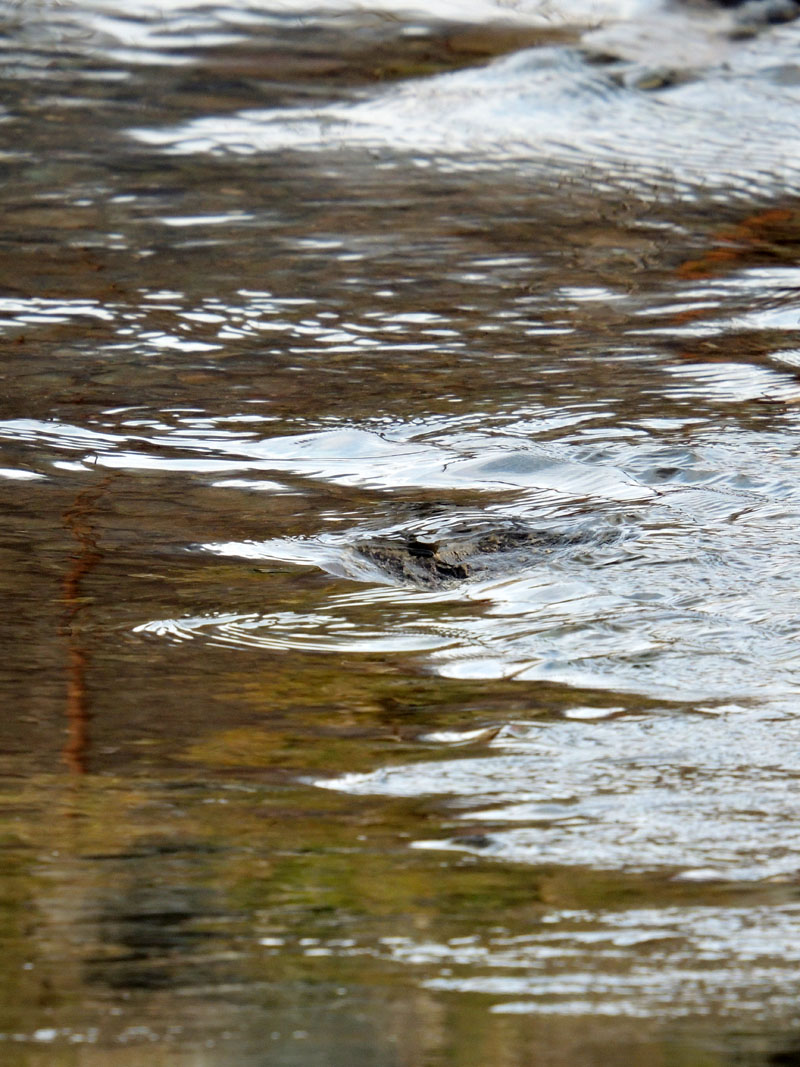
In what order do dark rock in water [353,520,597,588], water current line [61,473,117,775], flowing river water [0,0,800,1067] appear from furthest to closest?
dark rock in water [353,520,597,588], water current line [61,473,117,775], flowing river water [0,0,800,1067]

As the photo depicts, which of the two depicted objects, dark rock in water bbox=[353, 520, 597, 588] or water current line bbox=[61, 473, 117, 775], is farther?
dark rock in water bbox=[353, 520, 597, 588]

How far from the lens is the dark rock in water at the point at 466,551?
2.60m

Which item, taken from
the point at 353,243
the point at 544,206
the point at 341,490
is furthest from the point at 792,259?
the point at 341,490

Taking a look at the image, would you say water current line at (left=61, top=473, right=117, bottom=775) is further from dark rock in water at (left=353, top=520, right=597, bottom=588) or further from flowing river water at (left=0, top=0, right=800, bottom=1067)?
dark rock in water at (left=353, top=520, right=597, bottom=588)

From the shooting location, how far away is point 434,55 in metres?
6.48

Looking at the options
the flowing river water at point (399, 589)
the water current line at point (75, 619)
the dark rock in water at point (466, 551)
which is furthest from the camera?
the dark rock in water at point (466, 551)

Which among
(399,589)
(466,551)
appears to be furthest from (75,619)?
(466,551)

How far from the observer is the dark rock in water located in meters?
2.60

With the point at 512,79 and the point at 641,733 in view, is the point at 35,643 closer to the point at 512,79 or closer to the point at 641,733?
the point at 641,733

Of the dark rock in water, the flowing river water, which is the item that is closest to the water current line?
the flowing river water

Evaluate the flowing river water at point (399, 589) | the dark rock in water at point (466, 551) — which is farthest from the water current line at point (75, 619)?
the dark rock in water at point (466, 551)

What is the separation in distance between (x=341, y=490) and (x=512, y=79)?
360 cm

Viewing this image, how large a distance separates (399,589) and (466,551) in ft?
0.56

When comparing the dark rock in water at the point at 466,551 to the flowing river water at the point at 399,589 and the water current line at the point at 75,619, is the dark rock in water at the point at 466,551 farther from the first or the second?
the water current line at the point at 75,619
